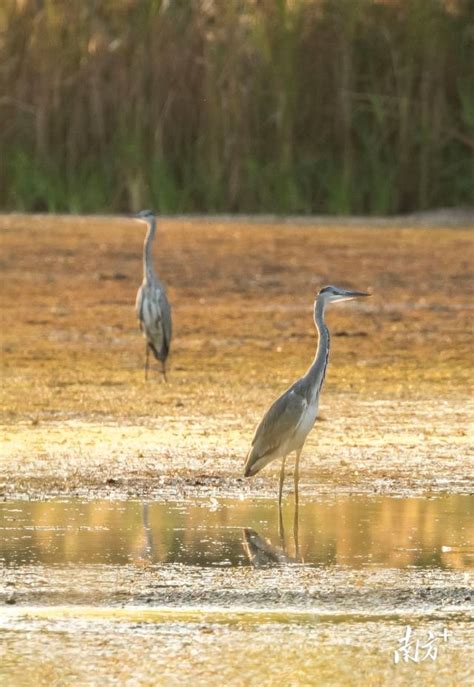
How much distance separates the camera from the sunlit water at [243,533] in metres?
7.78

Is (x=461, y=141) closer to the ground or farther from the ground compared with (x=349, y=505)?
farther from the ground

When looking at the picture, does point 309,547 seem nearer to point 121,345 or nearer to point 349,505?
point 349,505

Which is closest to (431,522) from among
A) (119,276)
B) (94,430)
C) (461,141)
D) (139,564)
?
(139,564)

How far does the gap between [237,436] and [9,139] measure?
17744mm

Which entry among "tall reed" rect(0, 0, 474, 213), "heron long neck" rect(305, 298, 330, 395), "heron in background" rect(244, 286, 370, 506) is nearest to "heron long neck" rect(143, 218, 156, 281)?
"heron long neck" rect(305, 298, 330, 395)

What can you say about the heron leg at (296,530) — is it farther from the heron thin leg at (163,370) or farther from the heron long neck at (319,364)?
the heron thin leg at (163,370)

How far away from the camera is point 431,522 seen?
8555 millimetres

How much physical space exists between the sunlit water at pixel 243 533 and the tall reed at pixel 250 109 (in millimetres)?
18413

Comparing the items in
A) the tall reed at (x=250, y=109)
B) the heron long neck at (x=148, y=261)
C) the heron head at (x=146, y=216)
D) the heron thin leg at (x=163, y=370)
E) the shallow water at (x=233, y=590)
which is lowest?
the shallow water at (x=233, y=590)

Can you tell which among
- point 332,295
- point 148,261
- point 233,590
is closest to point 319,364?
point 332,295

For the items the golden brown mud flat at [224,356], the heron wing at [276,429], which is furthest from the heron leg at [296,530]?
the golden brown mud flat at [224,356]

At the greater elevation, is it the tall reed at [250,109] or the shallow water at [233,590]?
the tall reed at [250,109]

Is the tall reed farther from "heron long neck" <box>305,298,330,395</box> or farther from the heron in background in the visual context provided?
the heron in background

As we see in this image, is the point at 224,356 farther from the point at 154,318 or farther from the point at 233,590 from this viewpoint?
the point at 233,590
